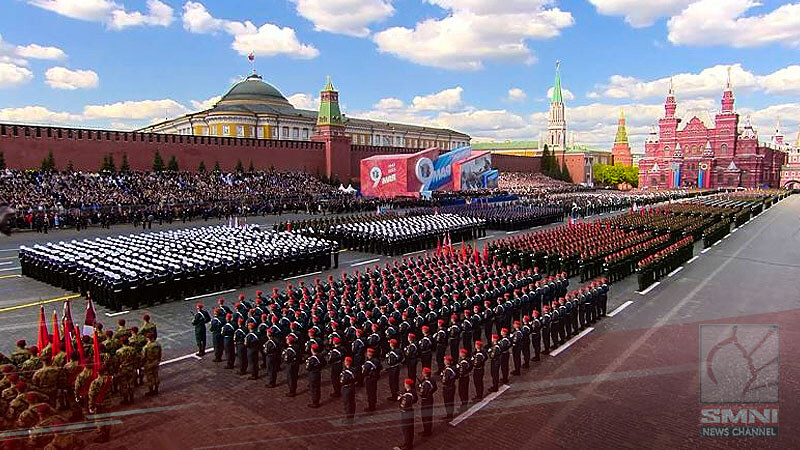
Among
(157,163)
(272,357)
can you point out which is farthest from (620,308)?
(157,163)

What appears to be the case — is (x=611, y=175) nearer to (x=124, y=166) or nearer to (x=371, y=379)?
(x=124, y=166)

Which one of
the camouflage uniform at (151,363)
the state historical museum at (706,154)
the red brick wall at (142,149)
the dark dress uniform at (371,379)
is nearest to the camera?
the dark dress uniform at (371,379)

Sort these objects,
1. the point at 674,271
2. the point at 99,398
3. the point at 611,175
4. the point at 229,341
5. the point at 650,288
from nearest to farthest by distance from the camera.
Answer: the point at 99,398 → the point at 229,341 → the point at 650,288 → the point at 674,271 → the point at 611,175

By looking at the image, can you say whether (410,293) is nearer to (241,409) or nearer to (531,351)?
(531,351)

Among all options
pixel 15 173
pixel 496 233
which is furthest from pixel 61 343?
pixel 15 173

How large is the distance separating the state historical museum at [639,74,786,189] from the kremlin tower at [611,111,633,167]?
25.9 m

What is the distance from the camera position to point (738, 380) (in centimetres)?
812

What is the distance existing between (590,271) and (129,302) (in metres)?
13.1

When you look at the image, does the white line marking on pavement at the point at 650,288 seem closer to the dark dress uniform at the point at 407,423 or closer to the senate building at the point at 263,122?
the dark dress uniform at the point at 407,423

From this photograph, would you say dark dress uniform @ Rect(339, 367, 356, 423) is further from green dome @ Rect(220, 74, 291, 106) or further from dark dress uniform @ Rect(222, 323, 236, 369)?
green dome @ Rect(220, 74, 291, 106)

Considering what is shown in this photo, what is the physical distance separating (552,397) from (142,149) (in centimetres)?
3564

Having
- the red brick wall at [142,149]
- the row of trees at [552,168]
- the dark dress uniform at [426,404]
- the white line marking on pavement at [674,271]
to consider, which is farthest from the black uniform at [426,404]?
the row of trees at [552,168]

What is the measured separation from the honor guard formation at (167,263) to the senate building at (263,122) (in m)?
34.6

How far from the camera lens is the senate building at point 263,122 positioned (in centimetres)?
5831
